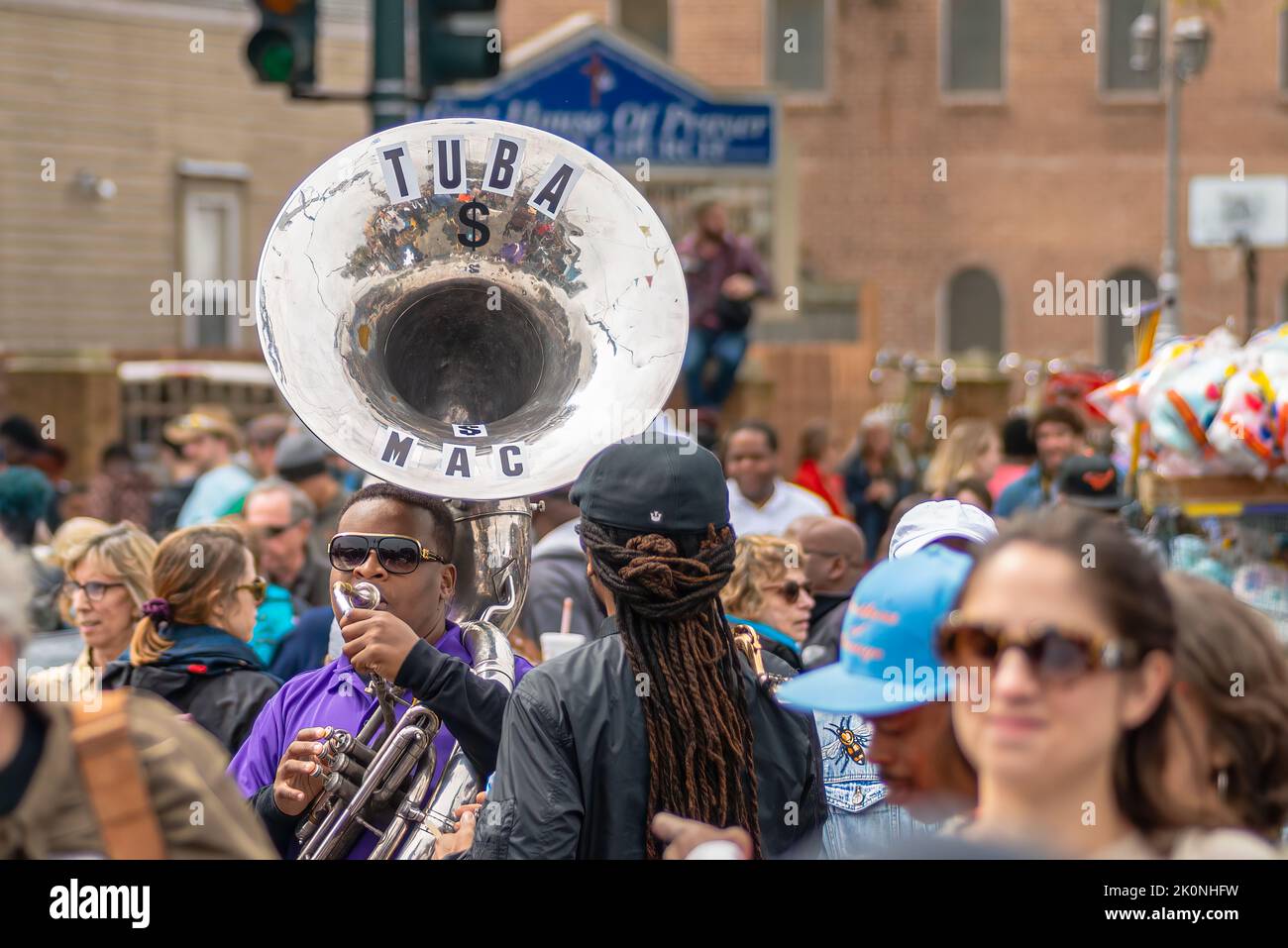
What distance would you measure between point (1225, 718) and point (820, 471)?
830cm

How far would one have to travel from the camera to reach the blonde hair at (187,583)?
4277 mm

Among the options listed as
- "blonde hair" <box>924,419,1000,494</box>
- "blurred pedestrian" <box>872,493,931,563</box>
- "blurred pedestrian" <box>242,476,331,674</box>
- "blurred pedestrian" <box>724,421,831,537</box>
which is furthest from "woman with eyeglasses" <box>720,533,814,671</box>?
"blonde hair" <box>924,419,1000,494</box>

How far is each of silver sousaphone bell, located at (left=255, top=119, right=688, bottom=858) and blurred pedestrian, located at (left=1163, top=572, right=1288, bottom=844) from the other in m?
1.49

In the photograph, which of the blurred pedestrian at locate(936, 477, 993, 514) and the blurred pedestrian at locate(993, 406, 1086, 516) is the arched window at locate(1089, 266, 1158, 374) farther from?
the blurred pedestrian at locate(936, 477, 993, 514)

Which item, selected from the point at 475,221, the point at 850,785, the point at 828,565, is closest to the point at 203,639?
the point at 475,221

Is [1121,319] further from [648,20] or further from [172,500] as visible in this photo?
[172,500]

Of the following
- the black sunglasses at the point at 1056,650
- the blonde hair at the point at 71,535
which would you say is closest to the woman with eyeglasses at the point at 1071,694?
the black sunglasses at the point at 1056,650

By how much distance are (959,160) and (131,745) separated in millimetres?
23923

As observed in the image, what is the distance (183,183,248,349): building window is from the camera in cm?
1897

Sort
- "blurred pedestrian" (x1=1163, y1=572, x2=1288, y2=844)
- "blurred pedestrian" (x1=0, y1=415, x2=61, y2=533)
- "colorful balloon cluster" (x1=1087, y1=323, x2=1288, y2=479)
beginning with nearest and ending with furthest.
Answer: "blurred pedestrian" (x1=1163, y1=572, x2=1288, y2=844), "colorful balloon cluster" (x1=1087, y1=323, x2=1288, y2=479), "blurred pedestrian" (x1=0, y1=415, x2=61, y2=533)

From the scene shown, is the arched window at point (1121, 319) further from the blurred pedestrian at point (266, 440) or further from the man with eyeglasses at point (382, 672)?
the man with eyeglasses at point (382, 672)
